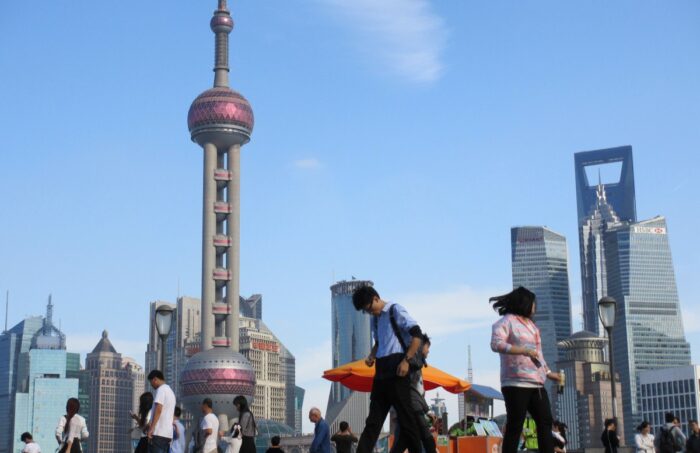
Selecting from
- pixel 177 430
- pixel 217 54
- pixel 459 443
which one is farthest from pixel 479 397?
pixel 217 54

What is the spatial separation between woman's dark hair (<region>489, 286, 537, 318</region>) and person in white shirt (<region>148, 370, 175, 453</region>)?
16.5 ft

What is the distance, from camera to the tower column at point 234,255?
152500mm

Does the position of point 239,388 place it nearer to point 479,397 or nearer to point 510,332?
point 479,397

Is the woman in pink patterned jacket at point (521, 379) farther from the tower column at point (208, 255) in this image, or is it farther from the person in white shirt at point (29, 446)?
the tower column at point (208, 255)

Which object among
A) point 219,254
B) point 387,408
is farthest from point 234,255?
point 387,408

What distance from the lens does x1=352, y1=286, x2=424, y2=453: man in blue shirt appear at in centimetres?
1023

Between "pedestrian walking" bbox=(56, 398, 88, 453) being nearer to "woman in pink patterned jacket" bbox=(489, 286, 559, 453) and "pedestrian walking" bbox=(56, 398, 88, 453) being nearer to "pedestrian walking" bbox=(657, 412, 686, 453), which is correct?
"woman in pink patterned jacket" bbox=(489, 286, 559, 453)

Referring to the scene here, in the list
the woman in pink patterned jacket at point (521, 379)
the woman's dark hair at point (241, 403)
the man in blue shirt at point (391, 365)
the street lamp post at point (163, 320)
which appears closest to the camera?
the woman in pink patterned jacket at point (521, 379)

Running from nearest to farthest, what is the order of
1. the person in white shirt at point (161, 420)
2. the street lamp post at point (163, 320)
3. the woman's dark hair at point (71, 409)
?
the person in white shirt at point (161, 420), the woman's dark hair at point (71, 409), the street lamp post at point (163, 320)

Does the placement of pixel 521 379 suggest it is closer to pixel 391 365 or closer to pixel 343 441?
Result: pixel 391 365

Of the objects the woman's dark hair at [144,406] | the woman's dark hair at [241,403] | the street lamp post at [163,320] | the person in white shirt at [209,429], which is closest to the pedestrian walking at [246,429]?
the woman's dark hair at [241,403]

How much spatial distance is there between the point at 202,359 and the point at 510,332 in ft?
469

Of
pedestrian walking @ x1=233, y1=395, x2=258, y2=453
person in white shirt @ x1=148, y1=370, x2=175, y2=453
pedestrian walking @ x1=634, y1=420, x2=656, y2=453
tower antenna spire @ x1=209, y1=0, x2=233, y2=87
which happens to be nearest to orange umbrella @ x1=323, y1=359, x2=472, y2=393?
pedestrian walking @ x1=233, y1=395, x2=258, y2=453

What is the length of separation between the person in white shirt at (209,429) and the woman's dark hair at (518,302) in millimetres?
7898
